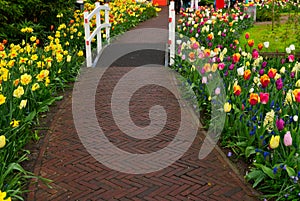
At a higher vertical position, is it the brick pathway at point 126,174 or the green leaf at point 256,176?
the green leaf at point 256,176

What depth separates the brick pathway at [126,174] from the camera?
12.8 ft

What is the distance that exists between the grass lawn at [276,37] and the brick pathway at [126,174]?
4292 mm

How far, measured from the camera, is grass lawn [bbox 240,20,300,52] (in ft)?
30.4

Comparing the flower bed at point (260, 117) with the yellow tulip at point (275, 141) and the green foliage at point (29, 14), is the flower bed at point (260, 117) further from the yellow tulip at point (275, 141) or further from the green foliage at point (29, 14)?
the green foliage at point (29, 14)

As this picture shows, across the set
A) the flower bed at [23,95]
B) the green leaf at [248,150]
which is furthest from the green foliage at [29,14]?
the green leaf at [248,150]

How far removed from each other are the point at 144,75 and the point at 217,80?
251 centimetres

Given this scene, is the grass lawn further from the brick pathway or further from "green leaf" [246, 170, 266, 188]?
"green leaf" [246, 170, 266, 188]

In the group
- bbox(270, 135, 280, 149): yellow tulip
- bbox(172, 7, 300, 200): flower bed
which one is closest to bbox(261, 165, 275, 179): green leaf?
bbox(172, 7, 300, 200): flower bed

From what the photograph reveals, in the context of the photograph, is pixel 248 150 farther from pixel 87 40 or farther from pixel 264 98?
pixel 87 40

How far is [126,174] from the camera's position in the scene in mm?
4289

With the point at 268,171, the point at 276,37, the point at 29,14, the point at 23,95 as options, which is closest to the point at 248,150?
the point at 268,171

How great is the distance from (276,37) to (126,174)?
7.25 meters

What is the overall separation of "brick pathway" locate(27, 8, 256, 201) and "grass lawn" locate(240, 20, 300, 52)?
429 centimetres

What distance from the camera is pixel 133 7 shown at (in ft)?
55.0
